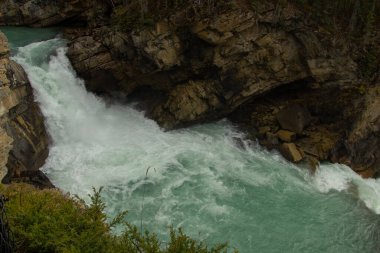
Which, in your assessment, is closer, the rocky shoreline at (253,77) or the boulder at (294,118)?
the rocky shoreline at (253,77)

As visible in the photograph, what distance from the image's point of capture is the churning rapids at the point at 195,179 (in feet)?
59.3

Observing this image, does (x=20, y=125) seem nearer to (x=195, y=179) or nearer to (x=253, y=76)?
(x=195, y=179)

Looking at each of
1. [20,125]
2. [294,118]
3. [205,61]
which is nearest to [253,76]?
[205,61]

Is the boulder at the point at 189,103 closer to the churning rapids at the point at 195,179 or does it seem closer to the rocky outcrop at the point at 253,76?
the rocky outcrop at the point at 253,76

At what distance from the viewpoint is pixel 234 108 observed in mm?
26641

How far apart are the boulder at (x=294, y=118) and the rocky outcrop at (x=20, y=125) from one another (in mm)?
14134

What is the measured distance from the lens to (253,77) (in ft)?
83.9

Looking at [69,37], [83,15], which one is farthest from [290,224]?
[83,15]

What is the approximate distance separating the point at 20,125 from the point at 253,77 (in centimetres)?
1384

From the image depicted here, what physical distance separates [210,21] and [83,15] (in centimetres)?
990

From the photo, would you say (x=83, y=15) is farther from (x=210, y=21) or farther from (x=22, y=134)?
(x=22, y=134)

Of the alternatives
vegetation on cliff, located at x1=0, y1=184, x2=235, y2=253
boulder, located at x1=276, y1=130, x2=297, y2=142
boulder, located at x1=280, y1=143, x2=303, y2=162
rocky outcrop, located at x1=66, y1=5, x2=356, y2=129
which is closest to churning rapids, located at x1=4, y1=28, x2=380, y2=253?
boulder, located at x1=280, y1=143, x2=303, y2=162

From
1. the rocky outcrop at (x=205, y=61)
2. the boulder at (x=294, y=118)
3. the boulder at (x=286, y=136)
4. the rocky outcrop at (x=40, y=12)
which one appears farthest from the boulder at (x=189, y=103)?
the rocky outcrop at (x=40, y=12)

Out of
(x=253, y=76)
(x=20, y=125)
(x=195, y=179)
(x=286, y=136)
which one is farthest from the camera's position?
(x=253, y=76)
